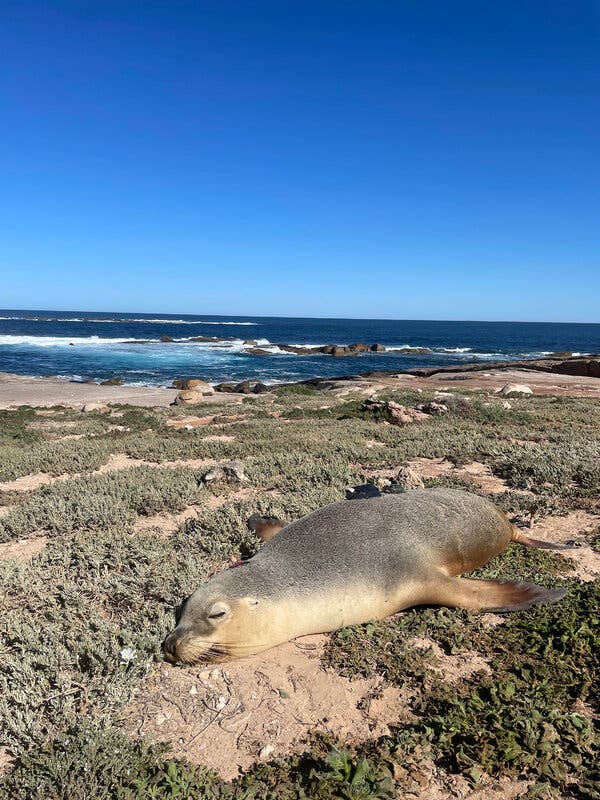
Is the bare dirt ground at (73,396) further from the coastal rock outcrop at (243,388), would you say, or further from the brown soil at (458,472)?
the brown soil at (458,472)

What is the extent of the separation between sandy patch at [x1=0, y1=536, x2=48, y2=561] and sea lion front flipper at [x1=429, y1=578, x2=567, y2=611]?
437 cm

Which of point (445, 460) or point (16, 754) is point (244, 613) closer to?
point (16, 754)

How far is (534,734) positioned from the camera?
2.80m

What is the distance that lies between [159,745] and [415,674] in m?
1.69

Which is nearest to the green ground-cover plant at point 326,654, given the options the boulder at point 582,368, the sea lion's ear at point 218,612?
the sea lion's ear at point 218,612

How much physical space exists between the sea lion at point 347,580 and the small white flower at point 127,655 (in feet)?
0.75

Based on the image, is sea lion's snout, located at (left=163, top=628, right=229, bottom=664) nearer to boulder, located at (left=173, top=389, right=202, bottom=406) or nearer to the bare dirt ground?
boulder, located at (left=173, top=389, right=202, bottom=406)

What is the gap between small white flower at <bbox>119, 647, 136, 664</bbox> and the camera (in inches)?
137

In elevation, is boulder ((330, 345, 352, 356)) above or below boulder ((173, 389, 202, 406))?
above

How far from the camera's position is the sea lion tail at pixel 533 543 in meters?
5.28

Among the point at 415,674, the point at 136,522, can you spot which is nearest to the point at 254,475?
the point at 136,522

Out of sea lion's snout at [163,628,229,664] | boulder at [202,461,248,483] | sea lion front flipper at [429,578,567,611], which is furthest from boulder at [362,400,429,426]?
sea lion's snout at [163,628,229,664]

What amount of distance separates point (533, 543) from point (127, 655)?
4.18 meters

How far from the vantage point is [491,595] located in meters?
4.14
